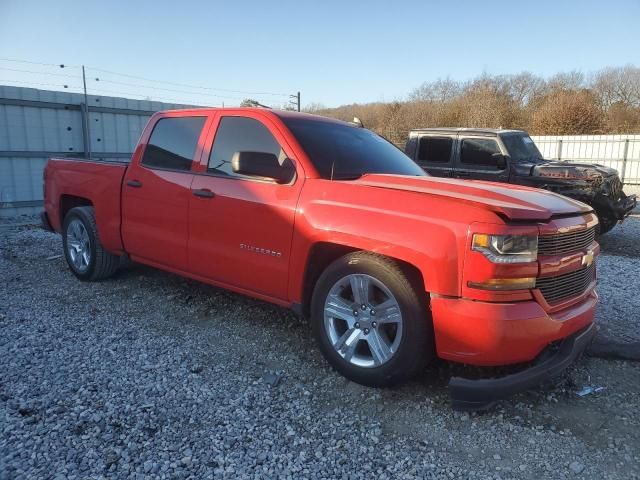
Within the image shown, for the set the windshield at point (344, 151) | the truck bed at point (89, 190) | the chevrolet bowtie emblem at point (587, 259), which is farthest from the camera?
the truck bed at point (89, 190)

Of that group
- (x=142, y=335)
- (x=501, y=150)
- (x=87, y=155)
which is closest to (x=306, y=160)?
(x=142, y=335)

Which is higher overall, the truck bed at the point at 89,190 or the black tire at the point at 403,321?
the truck bed at the point at 89,190

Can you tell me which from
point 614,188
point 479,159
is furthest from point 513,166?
point 614,188

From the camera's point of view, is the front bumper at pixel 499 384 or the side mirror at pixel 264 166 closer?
the front bumper at pixel 499 384

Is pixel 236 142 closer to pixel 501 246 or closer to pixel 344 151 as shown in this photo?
pixel 344 151

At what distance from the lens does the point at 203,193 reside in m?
4.13

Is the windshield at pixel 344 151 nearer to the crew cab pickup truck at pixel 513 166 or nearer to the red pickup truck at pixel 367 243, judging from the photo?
the red pickup truck at pixel 367 243

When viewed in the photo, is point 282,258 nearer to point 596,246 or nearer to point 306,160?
point 306,160

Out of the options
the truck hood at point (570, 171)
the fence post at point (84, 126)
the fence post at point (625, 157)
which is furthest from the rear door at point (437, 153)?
the fence post at point (625, 157)

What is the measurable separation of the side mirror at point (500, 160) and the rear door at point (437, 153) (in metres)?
0.83

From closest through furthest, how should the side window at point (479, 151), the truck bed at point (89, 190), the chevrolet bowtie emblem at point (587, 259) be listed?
the chevrolet bowtie emblem at point (587, 259)
the truck bed at point (89, 190)
the side window at point (479, 151)

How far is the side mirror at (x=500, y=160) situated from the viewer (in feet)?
27.7

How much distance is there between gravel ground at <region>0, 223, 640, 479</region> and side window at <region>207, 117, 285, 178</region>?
140 centimetres

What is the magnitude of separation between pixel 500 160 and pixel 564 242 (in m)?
5.84
